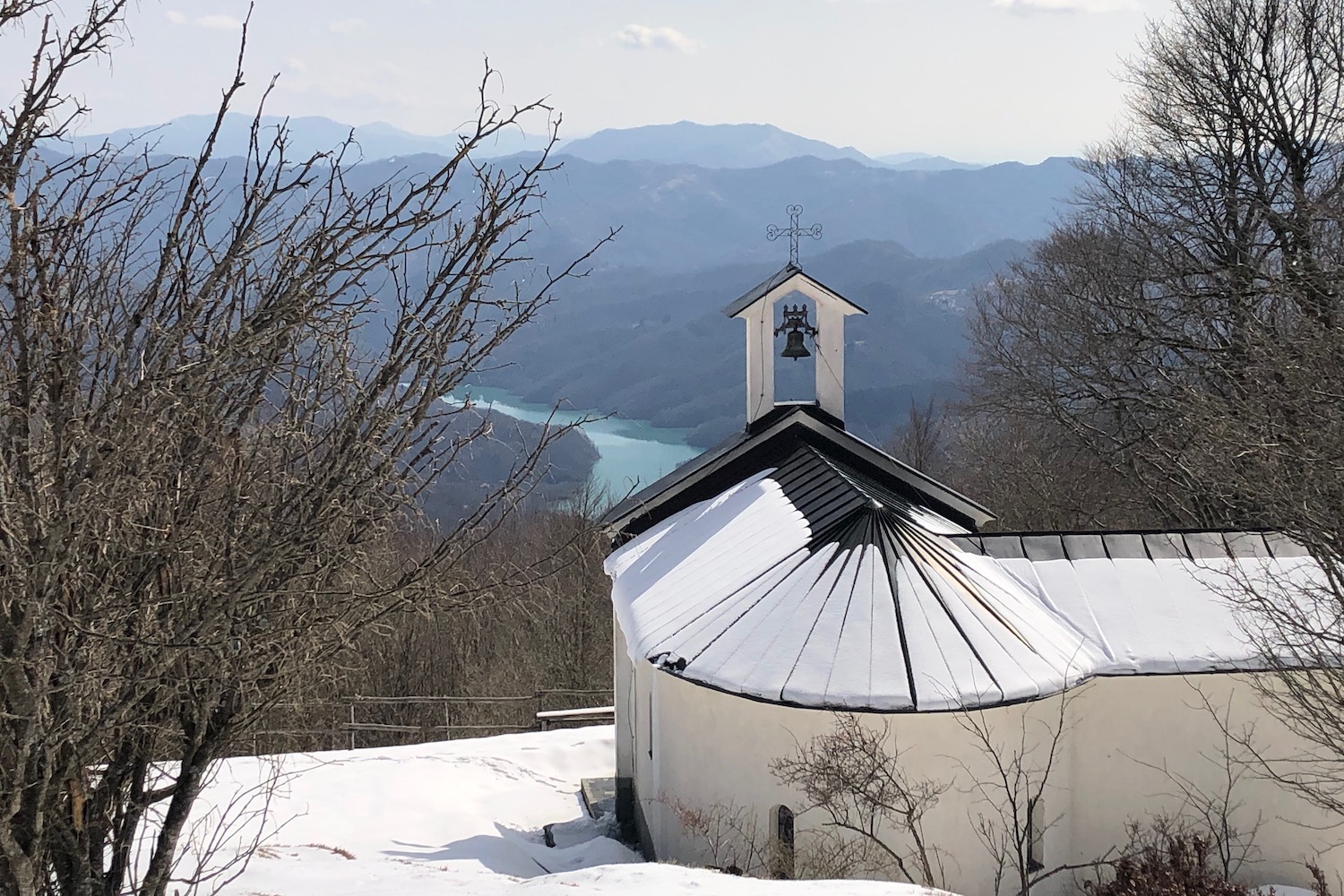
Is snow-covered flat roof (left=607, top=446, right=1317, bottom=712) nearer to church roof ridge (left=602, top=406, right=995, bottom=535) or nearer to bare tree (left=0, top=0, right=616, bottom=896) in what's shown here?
church roof ridge (left=602, top=406, right=995, bottom=535)

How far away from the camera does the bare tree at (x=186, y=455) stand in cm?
405

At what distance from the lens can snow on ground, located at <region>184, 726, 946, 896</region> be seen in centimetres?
719

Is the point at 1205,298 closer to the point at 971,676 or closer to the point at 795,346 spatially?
the point at 795,346

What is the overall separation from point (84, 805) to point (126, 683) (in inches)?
34.9

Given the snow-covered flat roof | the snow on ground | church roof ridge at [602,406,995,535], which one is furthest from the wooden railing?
the snow-covered flat roof

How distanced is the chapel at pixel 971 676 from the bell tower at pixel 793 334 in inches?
106

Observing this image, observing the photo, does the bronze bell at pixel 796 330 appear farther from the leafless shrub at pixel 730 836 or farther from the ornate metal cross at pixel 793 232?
the leafless shrub at pixel 730 836

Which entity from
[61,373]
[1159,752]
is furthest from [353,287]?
[1159,752]

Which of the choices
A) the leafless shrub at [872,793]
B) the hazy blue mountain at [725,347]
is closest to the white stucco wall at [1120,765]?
the leafless shrub at [872,793]

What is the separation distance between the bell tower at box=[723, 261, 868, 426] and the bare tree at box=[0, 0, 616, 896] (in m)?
7.72

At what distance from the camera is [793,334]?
43.0 feet

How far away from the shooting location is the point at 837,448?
42.3 feet

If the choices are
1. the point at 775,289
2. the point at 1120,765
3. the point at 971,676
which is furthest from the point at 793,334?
the point at 1120,765

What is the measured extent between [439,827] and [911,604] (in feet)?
21.8
